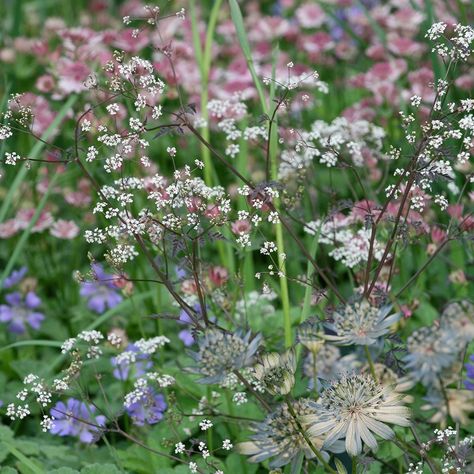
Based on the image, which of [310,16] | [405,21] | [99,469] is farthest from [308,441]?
[310,16]

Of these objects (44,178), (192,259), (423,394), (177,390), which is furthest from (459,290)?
(44,178)

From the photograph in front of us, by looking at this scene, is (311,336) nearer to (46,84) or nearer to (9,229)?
(9,229)

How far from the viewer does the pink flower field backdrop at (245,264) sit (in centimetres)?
148

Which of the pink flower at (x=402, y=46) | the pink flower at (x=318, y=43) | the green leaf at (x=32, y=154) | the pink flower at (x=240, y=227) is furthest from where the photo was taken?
the pink flower at (x=318, y=43)

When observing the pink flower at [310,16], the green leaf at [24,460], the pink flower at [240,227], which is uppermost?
the pink flower at [310,16]

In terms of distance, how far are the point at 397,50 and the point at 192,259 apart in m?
1.54

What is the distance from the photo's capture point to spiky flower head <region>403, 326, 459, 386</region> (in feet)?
4.27

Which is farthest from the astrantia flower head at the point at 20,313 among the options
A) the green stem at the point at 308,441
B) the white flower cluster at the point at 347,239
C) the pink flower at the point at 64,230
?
the green stem at the point at 308,441

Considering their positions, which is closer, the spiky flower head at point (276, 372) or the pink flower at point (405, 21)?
the spiky flower head at point (276, 372)

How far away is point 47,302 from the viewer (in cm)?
260

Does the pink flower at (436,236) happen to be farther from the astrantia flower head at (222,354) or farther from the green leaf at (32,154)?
the green leaf at (32,154)

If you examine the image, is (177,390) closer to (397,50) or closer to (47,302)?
(47,302)

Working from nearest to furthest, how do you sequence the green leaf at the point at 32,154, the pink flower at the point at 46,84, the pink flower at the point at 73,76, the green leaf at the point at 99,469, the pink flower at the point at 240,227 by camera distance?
the green leaf at the point at 99,469 → the pink flower at the point at 240,227 → the green leaf at the point at 32,154 → the pink flower at the point at 73,76 → the pink flower at the point at 46,84

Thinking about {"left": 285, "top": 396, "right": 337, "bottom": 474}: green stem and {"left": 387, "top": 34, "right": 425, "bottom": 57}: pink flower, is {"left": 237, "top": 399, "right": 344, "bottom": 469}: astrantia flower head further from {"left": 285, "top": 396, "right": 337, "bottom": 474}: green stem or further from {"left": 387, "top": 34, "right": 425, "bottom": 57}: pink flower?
{"left": 387, "top": 34, "right": 425, "bottom": 57}: pink flower
